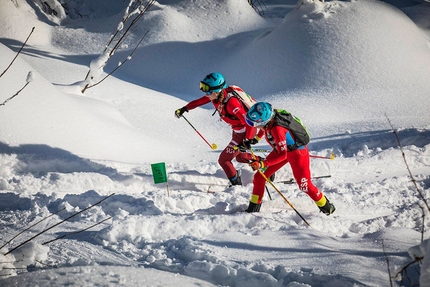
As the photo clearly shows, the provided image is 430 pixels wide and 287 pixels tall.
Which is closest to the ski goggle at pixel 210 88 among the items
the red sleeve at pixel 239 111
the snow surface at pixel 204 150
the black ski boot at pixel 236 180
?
the red sleeve at pixel 239 111

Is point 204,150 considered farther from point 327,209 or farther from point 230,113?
point 327,209

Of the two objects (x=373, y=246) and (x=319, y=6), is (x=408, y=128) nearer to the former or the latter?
(x=373, y=246)

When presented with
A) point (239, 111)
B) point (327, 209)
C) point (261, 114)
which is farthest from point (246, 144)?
point (327, 209)

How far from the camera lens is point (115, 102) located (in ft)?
30.0

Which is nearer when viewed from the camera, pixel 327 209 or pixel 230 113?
pixel 327 209

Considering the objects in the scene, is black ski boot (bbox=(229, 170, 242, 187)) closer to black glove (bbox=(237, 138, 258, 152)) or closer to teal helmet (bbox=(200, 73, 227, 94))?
black glove (bbox=(237, 138, 258, 152))

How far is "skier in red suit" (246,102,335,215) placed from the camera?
453 cm

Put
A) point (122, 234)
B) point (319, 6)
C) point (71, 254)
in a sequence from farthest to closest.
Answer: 1. point (319, 6)
2. point (122, 234)
3. point (71, 254)

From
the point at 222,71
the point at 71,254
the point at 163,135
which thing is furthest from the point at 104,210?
the point at 222,71

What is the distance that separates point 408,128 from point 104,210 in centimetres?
556

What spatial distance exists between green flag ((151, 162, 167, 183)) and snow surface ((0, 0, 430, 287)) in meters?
0.24

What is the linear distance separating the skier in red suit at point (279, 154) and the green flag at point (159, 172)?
124cm

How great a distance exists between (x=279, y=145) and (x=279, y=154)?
0.13 m

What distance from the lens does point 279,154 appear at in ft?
15.4
